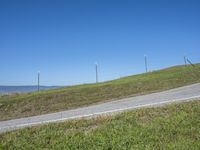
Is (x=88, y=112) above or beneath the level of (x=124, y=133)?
above

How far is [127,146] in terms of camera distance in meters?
6.61

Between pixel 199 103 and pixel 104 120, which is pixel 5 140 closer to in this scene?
pixel 104 120

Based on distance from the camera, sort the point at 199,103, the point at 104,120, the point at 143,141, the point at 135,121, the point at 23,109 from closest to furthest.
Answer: the point at 143,141 → the point at 135,121 → the point at 104,120 → the point at 199,103 → the point at 23,109

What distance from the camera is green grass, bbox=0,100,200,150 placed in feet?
22.0

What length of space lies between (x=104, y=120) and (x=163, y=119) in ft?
6.29

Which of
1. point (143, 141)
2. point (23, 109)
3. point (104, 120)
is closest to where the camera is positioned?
point (143, 141)

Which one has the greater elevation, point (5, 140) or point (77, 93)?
point (77, 93)

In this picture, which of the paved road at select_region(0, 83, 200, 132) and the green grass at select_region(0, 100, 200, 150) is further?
the paved road at select_region(0, 83, 200, 132)

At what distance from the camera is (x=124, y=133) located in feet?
24.9

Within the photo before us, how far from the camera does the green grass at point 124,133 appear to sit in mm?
6715

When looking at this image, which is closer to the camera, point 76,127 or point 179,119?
point 179,119

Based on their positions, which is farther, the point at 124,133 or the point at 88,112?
the point at 88,112

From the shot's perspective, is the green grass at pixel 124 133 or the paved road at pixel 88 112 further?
the paved road at pixel 88 112

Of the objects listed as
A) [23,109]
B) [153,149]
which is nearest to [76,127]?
[153,149]
